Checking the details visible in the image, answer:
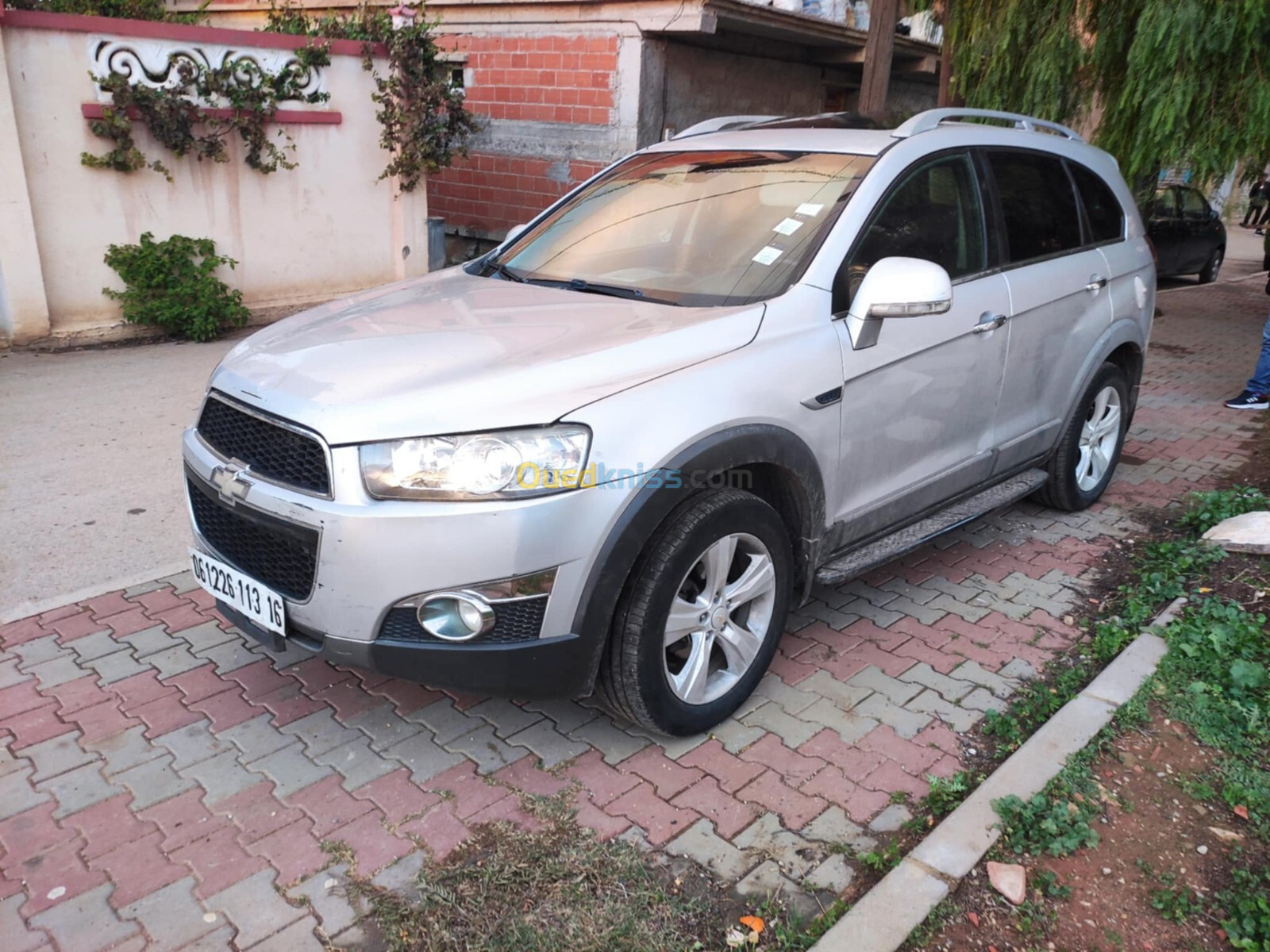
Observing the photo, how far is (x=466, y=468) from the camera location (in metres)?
2.63

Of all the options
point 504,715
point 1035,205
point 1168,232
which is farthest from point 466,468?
point 1168,232

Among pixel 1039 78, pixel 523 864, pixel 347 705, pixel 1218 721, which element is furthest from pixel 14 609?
pixel 1039 78

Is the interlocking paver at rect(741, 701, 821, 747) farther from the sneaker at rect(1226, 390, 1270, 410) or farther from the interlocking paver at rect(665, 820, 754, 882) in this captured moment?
the sneaker at rect(1226, 390, 1270, 410)

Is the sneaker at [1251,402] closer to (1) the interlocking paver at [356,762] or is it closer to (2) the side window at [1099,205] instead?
(2) the side window at [1099,205]

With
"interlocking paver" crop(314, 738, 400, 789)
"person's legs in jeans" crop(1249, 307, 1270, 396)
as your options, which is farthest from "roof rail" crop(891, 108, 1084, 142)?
"person's legs in jeans" crop(1249, 307, 1270, 396)

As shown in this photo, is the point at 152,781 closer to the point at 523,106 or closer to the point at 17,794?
the point at 17,794

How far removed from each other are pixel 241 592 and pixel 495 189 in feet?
30.1

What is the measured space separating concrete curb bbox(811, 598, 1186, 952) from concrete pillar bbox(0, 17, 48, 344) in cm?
750

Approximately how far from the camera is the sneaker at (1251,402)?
24.6ft

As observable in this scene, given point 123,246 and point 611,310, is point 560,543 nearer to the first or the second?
point 611,310

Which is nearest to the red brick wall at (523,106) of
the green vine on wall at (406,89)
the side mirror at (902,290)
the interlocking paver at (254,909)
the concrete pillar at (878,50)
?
the green vine on wall at (406,89)

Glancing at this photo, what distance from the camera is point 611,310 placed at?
3.26 m

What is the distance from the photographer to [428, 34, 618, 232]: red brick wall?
10094 millimetres

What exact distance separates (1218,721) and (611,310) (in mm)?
2533
